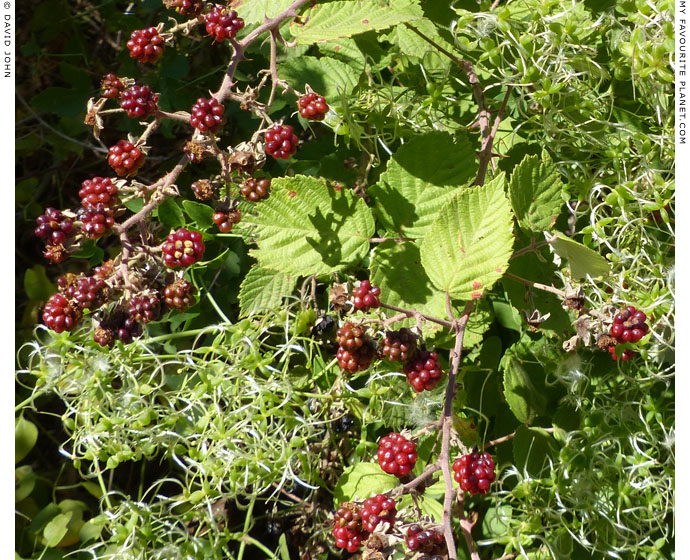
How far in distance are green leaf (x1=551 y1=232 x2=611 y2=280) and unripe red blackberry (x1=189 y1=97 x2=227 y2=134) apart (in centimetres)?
57

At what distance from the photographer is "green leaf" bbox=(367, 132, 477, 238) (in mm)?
1205

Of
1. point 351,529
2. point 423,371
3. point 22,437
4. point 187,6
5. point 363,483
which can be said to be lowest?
point 22,437

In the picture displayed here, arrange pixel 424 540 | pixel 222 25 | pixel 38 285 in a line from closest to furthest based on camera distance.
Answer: pixel 424 540 → pixel 222 25 → pixel 38 285

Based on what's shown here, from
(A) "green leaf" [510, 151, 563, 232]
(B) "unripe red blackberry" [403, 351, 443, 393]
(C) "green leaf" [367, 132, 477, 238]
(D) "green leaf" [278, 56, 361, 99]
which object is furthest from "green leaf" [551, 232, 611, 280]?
(D) "green leaf" [278, 56, 361, 99]

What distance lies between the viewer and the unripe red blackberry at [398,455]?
1.01m

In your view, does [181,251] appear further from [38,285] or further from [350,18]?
[38,285]

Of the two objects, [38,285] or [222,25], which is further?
[38,285]

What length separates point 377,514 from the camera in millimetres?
934

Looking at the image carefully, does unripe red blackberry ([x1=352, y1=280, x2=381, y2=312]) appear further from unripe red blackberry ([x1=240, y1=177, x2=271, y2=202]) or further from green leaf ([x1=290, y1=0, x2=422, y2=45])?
green leaf ([x1=290, y1=0, x2=422, y2=45])

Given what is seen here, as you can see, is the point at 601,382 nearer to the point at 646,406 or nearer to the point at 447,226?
the point at 646,406

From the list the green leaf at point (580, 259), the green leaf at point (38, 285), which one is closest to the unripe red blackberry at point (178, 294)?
the green leaf at point (580, 259)

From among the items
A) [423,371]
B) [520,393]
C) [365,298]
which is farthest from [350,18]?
[520,393]

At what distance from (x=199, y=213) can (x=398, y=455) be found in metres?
0.63

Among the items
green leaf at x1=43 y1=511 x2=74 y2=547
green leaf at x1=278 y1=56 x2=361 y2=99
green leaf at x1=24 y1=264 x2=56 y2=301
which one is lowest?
green leaf at x1=43 y1=511 x2=74 y2=547
